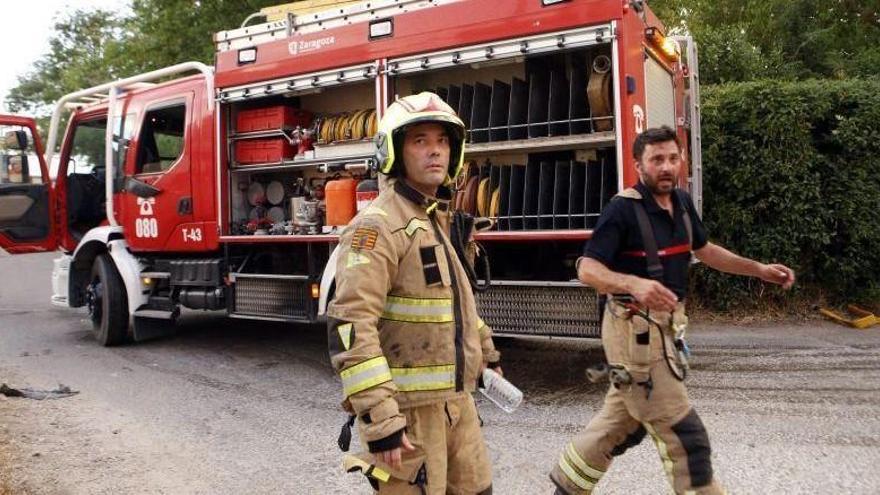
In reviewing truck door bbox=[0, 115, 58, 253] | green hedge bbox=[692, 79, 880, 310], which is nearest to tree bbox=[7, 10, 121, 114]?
truck door bbox=[0, 115, 58, 253]

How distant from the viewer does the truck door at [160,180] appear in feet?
22.3

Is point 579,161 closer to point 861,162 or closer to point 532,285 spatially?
point 532,285

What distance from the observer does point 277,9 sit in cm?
659

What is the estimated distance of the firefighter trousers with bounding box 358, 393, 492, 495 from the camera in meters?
2.05

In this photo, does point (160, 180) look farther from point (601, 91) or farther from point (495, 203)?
point (601, 91)

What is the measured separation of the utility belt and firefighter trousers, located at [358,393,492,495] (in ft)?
2.45

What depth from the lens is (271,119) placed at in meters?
6.41

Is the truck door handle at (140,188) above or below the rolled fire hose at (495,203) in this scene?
above

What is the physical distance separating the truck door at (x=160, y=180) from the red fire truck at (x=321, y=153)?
2 centimetres

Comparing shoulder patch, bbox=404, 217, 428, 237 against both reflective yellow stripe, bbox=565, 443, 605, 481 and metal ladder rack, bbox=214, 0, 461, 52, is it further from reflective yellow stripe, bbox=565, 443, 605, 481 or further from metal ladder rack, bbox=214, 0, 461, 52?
metal ladder rack, bbox=214, 0, 461, 52

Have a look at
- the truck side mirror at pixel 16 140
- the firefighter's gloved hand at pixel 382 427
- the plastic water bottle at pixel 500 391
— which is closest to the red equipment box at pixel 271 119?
the truck side mirror at pixel 16 140

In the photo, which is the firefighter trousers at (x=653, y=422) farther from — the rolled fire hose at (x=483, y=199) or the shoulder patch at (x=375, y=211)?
the rolled fire hose at (x=483, y=199)

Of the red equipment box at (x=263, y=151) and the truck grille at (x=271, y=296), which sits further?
the red equipment box at (x=263, y=151)

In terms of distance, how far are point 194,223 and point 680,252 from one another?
5066 mm
